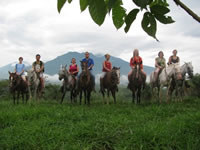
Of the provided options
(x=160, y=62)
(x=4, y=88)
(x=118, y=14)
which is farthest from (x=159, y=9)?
(x=4, y=88)

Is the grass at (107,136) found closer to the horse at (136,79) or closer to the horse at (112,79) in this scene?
the horse at (136,79)

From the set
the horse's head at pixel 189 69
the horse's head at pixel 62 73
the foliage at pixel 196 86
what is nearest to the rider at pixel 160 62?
the horse's head at pixel 189 69

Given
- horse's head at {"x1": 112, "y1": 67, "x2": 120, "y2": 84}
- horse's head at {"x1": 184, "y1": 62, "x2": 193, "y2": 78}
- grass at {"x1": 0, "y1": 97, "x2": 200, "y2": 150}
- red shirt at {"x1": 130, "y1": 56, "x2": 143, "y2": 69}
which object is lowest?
grass at {"x1": 0, "y1": 97, "x2": 200, "y2": 150}

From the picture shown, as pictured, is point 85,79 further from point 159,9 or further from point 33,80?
point 159,9

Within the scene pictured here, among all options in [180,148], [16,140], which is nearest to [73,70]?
[16,140]

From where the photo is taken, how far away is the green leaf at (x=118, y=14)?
3.19 ft

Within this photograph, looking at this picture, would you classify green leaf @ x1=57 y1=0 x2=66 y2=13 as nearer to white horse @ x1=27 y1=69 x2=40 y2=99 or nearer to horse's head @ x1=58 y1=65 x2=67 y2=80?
white horse @ x1=27 y1=69 x2=40 y2=99

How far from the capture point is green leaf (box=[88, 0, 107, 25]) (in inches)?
32.7

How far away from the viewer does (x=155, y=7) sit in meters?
0.91

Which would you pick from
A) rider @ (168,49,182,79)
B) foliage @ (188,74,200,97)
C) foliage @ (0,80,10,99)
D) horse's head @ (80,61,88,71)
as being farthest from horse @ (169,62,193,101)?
foliage @ (0,80,10,99)

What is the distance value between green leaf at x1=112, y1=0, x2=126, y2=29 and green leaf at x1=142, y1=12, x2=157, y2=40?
9 centimetres

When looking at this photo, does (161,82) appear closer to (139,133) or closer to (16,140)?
(139,133)

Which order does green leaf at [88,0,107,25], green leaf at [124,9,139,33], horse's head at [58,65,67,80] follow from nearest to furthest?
1. green leaf at [88,0,107,25]
2. green leaf at [124,9,139,33]
3. horse's head at [58,65,67,80]

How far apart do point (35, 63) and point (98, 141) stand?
7624mm
